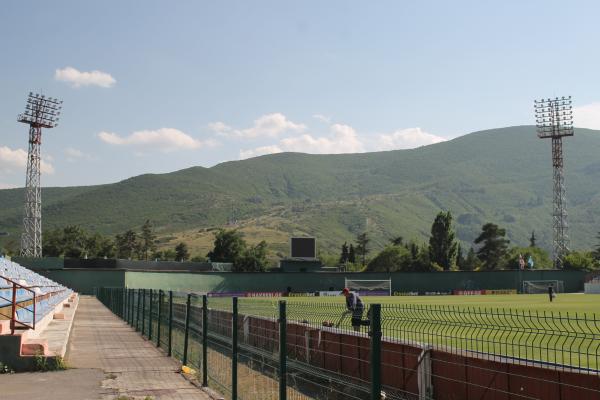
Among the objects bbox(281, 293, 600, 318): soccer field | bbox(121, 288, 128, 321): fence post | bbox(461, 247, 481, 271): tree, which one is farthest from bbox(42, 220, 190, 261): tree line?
bbox(121, 288, 128, 321): fence post

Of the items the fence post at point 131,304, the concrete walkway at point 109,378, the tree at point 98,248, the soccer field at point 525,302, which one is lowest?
the soccer field at point 525,302

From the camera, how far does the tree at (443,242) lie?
459ft

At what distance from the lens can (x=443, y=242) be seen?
140375 mm

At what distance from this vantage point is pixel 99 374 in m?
15.4

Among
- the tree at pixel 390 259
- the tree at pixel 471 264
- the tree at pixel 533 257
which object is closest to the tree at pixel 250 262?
the tree at pixel 390 259

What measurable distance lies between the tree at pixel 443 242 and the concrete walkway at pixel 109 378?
12246 cm

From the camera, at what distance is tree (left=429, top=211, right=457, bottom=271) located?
13988cm

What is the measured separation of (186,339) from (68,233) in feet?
549

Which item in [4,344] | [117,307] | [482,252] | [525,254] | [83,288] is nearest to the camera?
[4,344]

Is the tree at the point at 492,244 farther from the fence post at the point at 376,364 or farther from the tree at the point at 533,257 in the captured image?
the fence post at the point at 376,364

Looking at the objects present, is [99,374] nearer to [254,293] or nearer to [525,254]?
[254,293]

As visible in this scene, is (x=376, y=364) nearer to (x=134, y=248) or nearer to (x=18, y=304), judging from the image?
(x=18, y=304)

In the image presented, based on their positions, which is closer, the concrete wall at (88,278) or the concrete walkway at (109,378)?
the concrete walkway at (109,378)

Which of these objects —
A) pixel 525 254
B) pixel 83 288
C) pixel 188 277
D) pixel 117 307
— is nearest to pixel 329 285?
pixel 188 277
